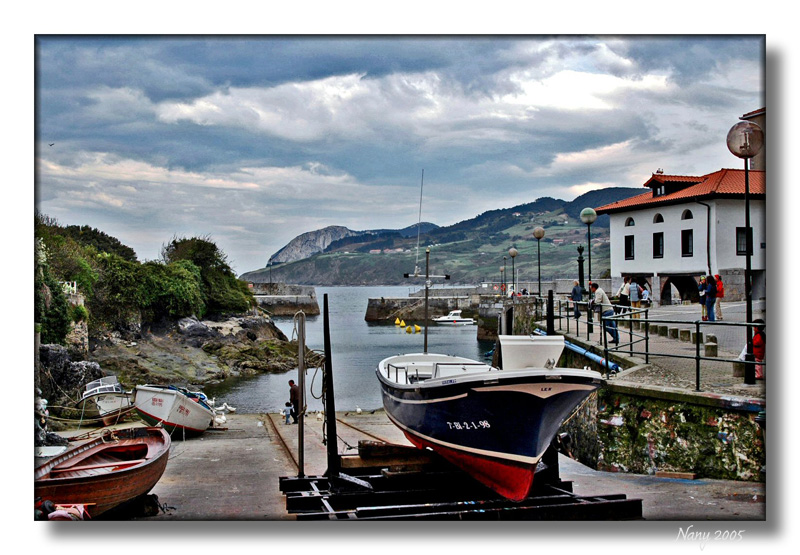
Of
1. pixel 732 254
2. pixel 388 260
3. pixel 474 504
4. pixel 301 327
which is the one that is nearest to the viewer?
pixel 474 504

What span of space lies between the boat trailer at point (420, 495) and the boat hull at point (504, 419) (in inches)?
9.5

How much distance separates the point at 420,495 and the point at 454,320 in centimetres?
5157

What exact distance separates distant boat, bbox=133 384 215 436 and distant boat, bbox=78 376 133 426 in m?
0.29

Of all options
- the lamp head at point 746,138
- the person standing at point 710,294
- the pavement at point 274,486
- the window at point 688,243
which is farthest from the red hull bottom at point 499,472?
the window at point 688,243

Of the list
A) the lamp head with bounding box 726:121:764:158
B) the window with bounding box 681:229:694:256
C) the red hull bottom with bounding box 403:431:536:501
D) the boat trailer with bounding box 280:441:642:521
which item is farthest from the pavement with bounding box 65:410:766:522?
the window with bounding box 681:229:694:256

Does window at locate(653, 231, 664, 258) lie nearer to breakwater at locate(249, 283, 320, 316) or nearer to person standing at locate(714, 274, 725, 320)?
person standing at locate(714, 274, 725, 320)

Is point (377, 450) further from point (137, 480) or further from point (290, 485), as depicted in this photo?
point (137, 480)

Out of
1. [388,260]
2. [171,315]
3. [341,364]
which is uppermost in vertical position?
[388,260]

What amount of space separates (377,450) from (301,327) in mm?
1549

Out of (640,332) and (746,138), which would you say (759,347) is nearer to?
(746,138)

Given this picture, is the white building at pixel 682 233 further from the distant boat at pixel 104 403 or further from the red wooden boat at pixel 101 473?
the distant boat at pixel 104 403

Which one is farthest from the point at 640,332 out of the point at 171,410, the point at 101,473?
the point at 101,473

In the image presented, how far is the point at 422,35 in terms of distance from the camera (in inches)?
261

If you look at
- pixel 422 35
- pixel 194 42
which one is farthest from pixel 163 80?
pixel 422 35
